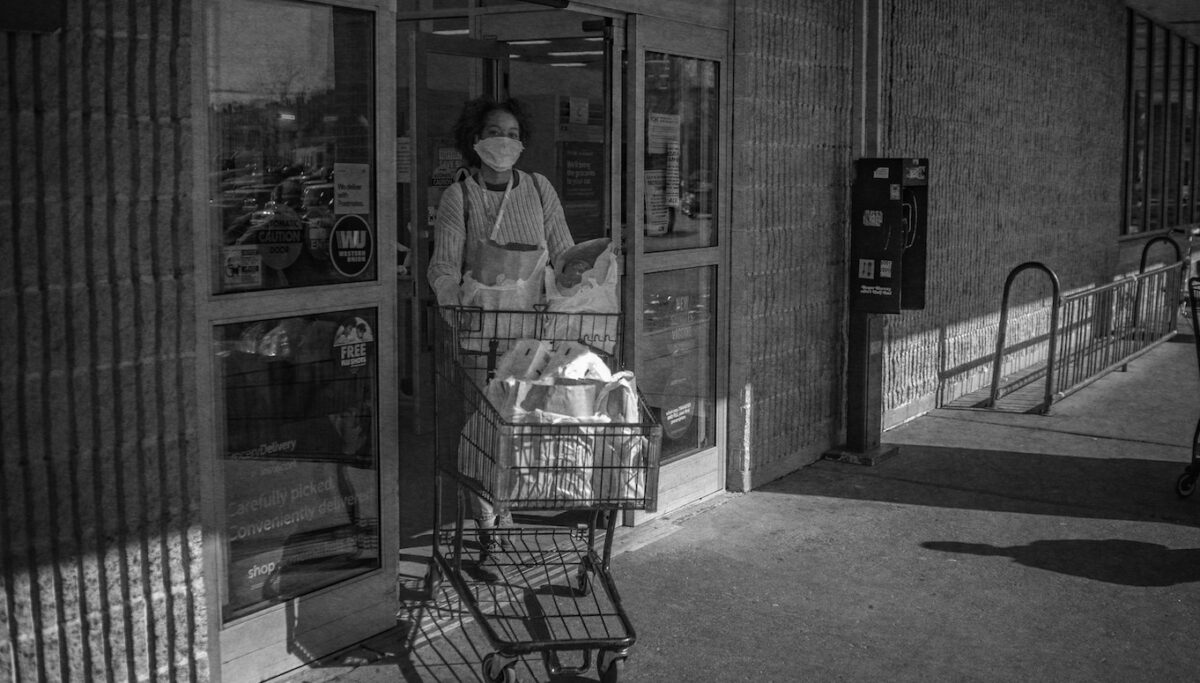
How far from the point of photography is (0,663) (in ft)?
11.7

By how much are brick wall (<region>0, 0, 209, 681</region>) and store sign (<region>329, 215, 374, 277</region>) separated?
806mm

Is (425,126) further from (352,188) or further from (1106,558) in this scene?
(1106,558)

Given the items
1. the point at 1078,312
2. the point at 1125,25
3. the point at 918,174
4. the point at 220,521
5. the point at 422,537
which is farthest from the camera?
the point at 1125,25

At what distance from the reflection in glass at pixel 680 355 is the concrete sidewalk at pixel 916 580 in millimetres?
457

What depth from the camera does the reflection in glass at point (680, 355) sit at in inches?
269

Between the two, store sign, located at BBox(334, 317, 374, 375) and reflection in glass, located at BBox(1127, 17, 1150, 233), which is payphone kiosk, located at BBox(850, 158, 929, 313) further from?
reflection in glass, located at BBox(1127, 17, 1150, 233)

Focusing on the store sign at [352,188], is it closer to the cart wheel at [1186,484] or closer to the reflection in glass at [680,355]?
the reflection in glass at [680,355]

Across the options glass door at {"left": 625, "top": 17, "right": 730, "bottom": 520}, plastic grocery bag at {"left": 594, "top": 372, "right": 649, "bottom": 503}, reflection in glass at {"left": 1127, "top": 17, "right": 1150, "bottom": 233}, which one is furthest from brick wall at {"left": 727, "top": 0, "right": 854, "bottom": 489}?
reflection in glass at {"left": 1127, "top": 17, "right": 1150, "bottom": 233}

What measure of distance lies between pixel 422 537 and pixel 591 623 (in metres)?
1.40

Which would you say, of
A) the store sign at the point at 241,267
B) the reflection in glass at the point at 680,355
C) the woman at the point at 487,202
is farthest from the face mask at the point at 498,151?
the store sign at the point at 241,267

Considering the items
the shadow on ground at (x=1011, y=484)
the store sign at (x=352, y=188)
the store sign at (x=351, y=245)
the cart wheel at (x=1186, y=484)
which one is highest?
the store sign at (x=352, y=188)

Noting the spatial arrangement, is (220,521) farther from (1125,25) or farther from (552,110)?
(1125,25)

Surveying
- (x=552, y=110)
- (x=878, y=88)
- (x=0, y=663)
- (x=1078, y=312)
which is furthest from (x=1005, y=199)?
(x=0, y=663)

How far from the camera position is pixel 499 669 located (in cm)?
456
